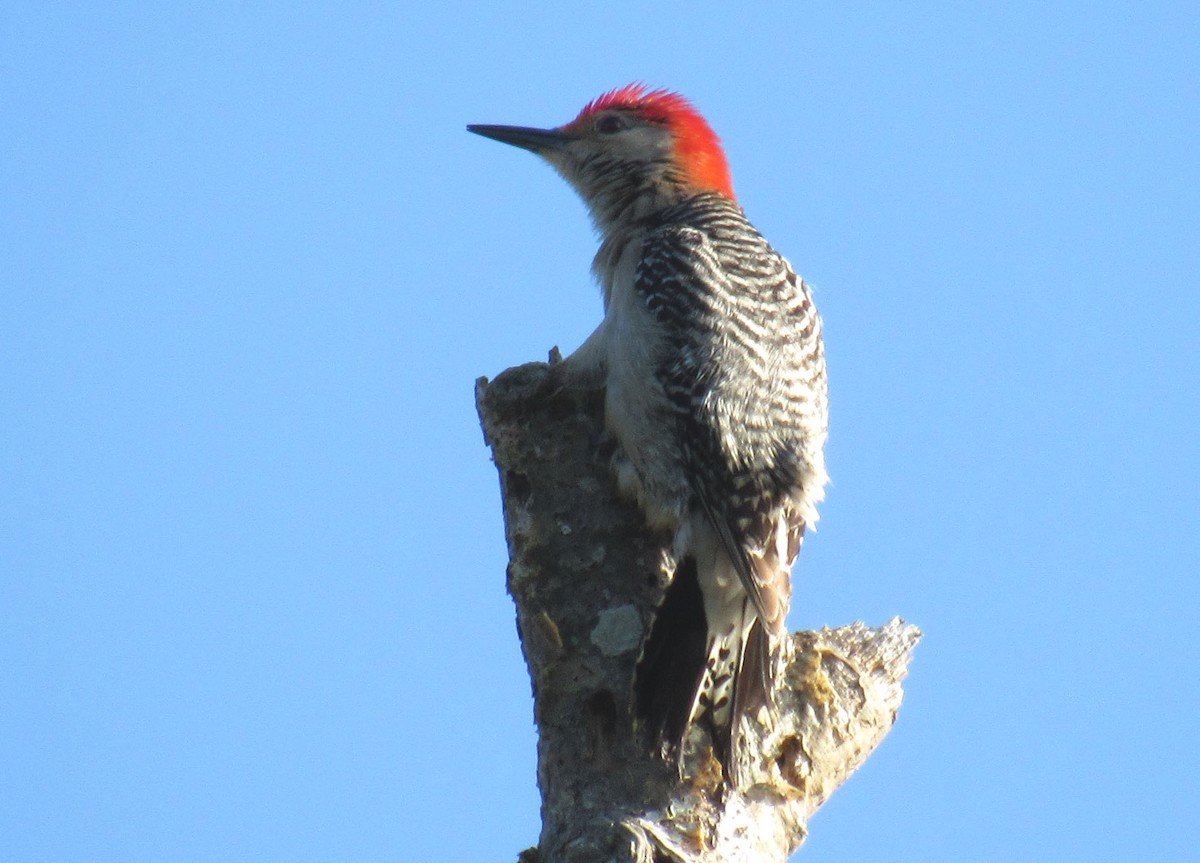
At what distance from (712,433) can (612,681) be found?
1005 millimetres

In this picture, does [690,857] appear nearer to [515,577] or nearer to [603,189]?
[515,577]

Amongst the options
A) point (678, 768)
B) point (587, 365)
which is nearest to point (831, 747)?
point (678, 768)

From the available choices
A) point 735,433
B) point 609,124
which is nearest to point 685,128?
point 609,124

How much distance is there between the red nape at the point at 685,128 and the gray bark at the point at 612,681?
177 centimetres

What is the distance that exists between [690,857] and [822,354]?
2379mm

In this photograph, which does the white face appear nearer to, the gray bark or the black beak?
the black beak

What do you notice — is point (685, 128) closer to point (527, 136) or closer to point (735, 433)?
point (527, 136)

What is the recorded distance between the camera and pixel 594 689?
4953 millimetres

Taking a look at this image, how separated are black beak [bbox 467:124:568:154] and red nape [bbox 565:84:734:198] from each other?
110 millimetres

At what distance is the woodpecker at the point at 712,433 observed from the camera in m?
4.93

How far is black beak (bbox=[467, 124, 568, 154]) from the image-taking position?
7.43 meters

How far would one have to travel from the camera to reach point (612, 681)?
16.2 feet

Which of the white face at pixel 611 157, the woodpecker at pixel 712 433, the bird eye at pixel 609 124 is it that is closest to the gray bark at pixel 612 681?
the woodpecker at pixel 712 433

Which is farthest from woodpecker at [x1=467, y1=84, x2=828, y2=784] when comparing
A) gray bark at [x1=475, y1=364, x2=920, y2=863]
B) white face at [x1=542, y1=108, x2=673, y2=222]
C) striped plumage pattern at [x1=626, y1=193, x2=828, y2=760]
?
white face at [x1=542, y1=108, x2=673, y2=222]
